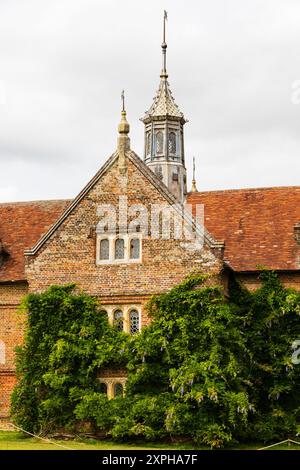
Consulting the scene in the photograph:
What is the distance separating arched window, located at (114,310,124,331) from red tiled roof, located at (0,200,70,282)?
4.57 metres

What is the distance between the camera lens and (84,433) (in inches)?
1314

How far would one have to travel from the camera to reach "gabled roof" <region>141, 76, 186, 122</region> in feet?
182

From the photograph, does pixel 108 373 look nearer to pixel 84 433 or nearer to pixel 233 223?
pixel 84 433

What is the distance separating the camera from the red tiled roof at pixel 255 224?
119 ft

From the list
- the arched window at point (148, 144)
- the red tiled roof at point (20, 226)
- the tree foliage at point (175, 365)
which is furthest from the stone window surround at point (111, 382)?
the arched window at point (148, 144)

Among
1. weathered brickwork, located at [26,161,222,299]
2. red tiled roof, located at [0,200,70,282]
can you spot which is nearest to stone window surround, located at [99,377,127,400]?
weathered brickwork, located at [26,161,222,299]

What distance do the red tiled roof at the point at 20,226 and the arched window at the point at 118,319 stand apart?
15.0 ft

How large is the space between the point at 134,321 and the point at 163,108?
23.4m

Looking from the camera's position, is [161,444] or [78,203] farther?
[78,203]

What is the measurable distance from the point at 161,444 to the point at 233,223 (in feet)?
34.3

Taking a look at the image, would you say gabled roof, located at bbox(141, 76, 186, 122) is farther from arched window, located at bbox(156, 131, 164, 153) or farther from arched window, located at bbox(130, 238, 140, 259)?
arched window, located at bbox(130, 238, 140, 259)

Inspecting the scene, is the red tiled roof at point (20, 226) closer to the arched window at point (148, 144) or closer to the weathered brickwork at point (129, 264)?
the weathered brickwork at point (129, 264)

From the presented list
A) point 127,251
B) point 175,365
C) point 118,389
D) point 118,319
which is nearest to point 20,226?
point 127,251
